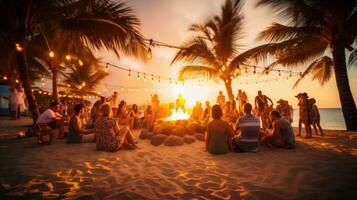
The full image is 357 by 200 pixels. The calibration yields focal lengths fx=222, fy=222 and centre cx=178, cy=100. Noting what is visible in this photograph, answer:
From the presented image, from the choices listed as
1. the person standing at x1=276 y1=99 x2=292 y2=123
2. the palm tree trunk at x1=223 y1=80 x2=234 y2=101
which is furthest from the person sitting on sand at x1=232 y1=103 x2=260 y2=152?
the palm tree trunk at x1=223 y1=80 x2=234 y2=101

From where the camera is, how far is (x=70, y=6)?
7.04m

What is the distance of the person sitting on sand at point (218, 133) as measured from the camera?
5.28 meters

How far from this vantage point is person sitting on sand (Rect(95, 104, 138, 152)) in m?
5.59

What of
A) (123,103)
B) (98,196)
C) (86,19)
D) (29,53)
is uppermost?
(29,53)

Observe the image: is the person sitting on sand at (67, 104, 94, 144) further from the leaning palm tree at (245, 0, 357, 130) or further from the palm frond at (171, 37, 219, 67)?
the leaning palm tree at (245, 0, 357, 130)

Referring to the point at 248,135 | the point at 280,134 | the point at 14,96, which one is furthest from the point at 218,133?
the point at 14,96

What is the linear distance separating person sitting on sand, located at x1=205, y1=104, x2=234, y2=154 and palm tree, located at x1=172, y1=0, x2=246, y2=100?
6956 millimetres

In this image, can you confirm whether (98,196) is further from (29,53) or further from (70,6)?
(29,53)

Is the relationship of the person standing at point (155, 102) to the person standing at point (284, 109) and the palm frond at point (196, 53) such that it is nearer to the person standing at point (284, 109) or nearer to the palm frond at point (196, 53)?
the palm frond at point (196, 53)

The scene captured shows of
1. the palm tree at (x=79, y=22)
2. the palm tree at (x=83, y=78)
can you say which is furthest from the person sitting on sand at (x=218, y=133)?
the palm tree at (x=83, y=78)

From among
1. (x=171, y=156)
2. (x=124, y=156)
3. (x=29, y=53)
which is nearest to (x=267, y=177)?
(x=171, y=156)

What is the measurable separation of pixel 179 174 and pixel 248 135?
240cm

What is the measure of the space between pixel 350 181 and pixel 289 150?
2457 mm

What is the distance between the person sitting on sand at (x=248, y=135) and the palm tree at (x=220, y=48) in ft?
23.3
